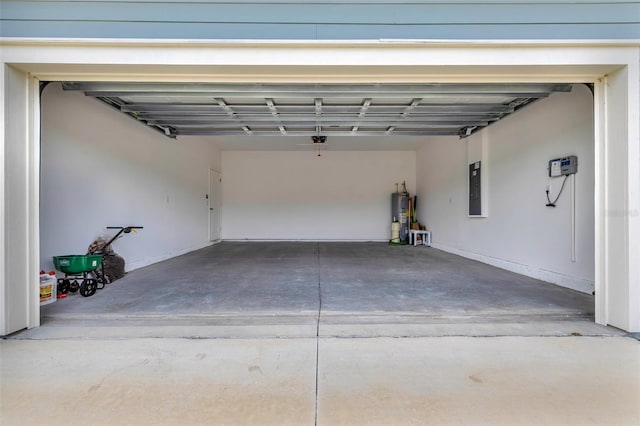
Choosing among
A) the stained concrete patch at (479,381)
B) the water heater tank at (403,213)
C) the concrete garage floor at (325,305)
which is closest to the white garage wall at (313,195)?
the water heater tank at (403,213)

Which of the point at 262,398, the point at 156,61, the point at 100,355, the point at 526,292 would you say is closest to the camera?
the point at 262,398

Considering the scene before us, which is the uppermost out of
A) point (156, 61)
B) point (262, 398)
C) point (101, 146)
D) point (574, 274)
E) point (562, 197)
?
point (156, 61)

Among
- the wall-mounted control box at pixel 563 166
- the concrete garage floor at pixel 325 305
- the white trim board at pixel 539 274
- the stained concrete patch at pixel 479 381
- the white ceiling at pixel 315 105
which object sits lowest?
the stained concrete patch at pixel 479 381

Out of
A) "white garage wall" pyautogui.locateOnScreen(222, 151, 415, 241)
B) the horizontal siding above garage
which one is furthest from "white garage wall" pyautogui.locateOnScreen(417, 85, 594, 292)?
"white garage wall" pyautogui.locateOnScreen(222, 151, 415, 241)

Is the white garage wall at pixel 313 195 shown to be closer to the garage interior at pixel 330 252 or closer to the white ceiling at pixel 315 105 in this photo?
the garage interior at pixel 330 252

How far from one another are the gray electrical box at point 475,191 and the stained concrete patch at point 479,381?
3.34 meters

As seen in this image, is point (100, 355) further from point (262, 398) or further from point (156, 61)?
point (156, 61)

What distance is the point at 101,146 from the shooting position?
4090 mm

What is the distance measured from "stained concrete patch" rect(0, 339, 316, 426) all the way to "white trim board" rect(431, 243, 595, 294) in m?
3.25

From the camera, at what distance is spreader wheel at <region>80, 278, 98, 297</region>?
3.21 meters

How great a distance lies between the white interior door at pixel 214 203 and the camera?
811 centimetres

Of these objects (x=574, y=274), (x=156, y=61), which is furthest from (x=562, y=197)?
(x=156, y=61)

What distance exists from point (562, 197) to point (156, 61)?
456cm

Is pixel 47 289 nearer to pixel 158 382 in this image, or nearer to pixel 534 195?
pixel 158 382
